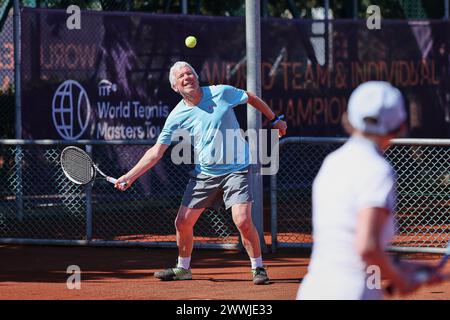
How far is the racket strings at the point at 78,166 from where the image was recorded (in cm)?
842

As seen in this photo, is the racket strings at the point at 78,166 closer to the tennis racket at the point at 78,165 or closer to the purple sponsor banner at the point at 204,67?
the tennis racket at the point at 78,165

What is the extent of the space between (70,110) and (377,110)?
9.91 metres

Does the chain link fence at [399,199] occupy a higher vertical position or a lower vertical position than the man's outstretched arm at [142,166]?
lower

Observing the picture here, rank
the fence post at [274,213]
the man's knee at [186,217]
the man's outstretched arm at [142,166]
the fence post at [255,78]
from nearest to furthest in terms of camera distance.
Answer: the man's outstretched arm at [142,166]
the man's knee at [186,217]
the fence post at [255,78]
the fence post at [274,213]

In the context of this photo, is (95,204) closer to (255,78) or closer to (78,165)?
(255,78)

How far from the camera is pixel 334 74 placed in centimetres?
1653

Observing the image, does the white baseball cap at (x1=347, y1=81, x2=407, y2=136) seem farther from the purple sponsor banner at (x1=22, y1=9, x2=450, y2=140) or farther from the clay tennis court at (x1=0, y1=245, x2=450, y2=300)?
the purple sponsor banner at (x1=22, y1=9, x2=450, y2=140)

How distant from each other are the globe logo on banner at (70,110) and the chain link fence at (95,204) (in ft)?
1.21

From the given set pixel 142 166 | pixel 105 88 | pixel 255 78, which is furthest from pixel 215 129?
Answer: pixel 105 88

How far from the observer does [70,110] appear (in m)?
13.6

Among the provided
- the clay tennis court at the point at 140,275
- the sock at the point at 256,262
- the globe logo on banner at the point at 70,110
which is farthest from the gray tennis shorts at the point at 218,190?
the globe logo on banner at the point at 70,110

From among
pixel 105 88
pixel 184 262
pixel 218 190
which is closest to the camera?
pixel 218 190
